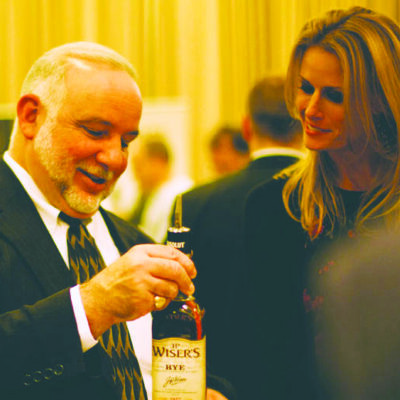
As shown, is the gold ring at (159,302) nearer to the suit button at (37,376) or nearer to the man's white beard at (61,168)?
the suit button at (37,376)

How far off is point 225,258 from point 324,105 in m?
0.92

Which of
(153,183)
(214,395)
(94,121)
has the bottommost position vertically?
(214,395)

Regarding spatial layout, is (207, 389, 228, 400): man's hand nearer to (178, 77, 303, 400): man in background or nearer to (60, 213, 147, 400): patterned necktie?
(60, 213, 147, 400): patterned necktie

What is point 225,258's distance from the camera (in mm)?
2031

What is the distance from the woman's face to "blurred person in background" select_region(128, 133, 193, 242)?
2.81 metres

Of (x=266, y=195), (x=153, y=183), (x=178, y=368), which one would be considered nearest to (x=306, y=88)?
(x=266, y=195)

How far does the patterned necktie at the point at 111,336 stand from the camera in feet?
3.74

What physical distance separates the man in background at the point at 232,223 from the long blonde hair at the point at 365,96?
683 millimetres

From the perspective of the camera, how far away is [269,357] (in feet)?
4.31

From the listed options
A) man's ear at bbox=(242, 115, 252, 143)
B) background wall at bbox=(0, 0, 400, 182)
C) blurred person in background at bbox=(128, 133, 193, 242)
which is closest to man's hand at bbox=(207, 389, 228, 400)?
man's ear at bbox=(242, 115, 252, 143)

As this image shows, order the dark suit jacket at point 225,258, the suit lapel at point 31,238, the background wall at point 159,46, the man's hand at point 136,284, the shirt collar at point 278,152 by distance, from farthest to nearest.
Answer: the background wall at point 159,46
the shirt collar at point 278,152
the dark suit jacket at point 225,258
the suit lapel at point 31,238
the man's hand at point 136,284

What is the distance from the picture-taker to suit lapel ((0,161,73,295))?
1103 millimetres

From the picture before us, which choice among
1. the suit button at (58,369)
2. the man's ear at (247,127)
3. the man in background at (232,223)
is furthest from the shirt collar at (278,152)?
the suit button at (58,369)

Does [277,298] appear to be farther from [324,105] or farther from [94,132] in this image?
[94,132]
